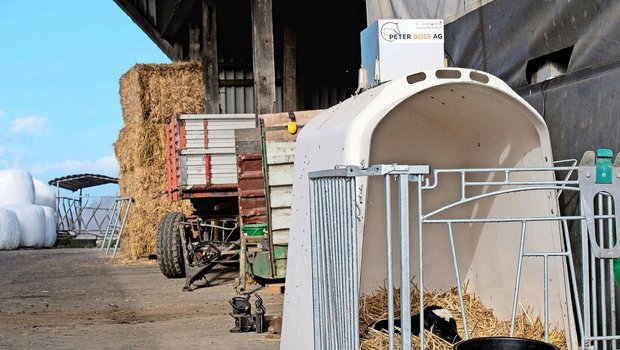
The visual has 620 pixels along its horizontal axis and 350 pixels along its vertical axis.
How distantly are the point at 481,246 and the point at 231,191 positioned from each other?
725cm

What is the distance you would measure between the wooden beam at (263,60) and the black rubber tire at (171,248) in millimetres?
2228

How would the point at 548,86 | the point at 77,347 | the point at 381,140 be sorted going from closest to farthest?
the point at 548,86, the point at 381,140, the point at 77,347

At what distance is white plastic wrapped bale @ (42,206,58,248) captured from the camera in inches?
1022

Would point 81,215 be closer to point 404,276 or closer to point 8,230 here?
point 8,230

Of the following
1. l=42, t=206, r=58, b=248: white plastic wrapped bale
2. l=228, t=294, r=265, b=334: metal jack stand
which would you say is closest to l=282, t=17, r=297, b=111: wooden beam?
l=228, t=294, r=265, b=334: metal jack stand

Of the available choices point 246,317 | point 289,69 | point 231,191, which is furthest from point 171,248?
point 246,317

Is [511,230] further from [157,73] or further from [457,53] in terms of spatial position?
[157,73]

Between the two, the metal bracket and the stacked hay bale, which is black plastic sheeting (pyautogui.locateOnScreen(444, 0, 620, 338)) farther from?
the stacked hay bale

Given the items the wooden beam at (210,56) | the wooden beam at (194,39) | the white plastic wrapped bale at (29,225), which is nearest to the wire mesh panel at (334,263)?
the wooden beam at (210,56)

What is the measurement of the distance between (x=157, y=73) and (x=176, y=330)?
9.22 meters

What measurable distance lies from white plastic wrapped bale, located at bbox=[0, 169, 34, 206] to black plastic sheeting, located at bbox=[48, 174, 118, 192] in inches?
106

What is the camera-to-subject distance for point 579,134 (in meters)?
4.61

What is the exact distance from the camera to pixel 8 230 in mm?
23875

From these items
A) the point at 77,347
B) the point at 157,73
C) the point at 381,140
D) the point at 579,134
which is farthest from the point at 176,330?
the point at 157,73
